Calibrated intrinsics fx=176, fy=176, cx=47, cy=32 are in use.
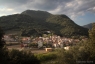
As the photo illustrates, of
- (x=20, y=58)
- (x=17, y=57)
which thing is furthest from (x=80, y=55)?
(x=17, y=57)

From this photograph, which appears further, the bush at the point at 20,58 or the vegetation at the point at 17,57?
the bush at the point at 20,58

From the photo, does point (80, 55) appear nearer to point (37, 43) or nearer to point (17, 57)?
point (17, 57)

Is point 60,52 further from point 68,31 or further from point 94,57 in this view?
point 68,31

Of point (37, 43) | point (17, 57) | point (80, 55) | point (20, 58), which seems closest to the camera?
point (17, 57)

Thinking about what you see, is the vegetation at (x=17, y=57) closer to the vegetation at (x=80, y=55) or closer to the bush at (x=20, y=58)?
the bush at (x=20, y=58)

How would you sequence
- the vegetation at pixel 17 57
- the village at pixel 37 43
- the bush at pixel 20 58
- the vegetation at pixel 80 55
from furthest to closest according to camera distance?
1. the village at pixel 37 43
2. the vegetation at pixel 80 55
3. the bush at pixel 20 58
4. the vegetation at pixel 17 57

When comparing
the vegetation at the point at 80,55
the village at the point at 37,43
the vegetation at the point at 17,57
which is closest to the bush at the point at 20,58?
the vegetation at the point at 17,57

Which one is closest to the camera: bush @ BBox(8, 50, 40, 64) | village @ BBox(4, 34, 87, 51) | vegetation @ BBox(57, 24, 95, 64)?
bush @ BBox(8, 50, 40, 64)

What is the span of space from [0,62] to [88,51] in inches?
690

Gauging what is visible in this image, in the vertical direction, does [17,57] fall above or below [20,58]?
above

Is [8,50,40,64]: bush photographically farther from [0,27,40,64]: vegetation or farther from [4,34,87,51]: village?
[4,34,87,51]: village

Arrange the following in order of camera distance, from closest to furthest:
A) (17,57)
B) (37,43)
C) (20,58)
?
(17,57) < (20,58) < (37,43)

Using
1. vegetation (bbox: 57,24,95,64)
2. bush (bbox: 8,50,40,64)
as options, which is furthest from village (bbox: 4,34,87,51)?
bush (bbox: 8,50,40,64)

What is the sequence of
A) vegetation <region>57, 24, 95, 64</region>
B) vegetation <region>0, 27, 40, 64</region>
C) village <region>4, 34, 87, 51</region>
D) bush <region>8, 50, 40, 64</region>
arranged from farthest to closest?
1. village <region>4, 34, 87, 51</region>
2. vegetation <region>57, 24, 95, 64</region>
3. bush <region>8, 50, 40, 64</region>
4. vegetation <region>0, 27, 40, 64</region>
